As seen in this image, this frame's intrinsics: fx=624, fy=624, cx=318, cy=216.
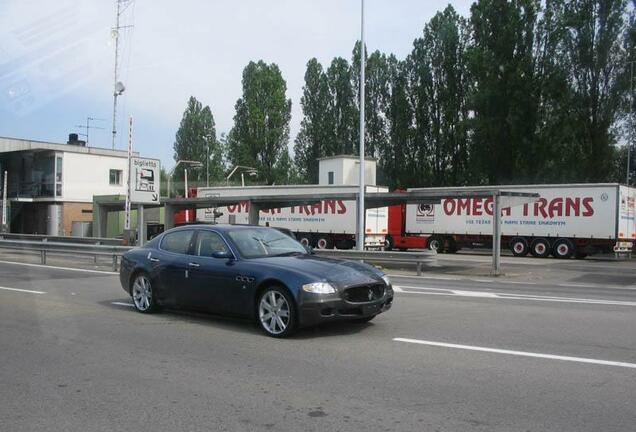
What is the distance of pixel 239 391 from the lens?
568 centimetres

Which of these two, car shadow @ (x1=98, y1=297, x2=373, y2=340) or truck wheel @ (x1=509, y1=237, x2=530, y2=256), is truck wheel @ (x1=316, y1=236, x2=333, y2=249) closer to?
truck wheel @ (x1=509, y1=237, x2=530, y2=256)

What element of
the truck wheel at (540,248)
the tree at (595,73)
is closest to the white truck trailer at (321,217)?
the truck wheel at (540,248)

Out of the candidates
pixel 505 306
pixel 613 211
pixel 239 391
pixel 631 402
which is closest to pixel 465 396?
pixel 631 402

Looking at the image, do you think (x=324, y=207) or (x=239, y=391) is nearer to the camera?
(x=239, y=391)

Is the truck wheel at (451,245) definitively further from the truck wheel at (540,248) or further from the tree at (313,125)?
the tree at (313,125)

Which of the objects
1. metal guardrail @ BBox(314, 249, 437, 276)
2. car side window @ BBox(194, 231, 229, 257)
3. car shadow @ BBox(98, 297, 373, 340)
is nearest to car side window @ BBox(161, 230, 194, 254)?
car side window @ BBox(194, 231, 229, 257)

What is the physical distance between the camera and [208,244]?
9203mm

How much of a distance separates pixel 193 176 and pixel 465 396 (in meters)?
71.2

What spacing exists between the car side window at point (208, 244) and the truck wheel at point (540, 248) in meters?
25.4

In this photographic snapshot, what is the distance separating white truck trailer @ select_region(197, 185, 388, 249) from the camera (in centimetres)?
3403

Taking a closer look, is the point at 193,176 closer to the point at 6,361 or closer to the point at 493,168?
the point at 493,168

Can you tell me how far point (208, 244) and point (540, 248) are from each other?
1008 inches

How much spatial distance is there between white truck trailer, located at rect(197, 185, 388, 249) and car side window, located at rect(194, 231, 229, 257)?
2328 cm

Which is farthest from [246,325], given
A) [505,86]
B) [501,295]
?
[505,86]
